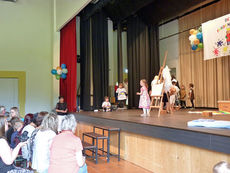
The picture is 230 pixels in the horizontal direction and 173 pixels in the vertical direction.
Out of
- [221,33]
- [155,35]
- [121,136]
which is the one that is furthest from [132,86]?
[121,136]

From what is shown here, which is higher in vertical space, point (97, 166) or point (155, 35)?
point (155, 35)

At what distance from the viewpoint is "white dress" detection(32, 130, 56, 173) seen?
9.70 feet

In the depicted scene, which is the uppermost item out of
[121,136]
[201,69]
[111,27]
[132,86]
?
[111,27]

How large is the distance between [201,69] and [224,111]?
10.1ft

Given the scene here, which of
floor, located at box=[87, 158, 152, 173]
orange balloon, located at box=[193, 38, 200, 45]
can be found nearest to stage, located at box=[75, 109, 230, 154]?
floor, located at box=[87, 158, 152, 173]

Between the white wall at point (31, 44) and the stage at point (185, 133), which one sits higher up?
the white wall at point (31, 44)

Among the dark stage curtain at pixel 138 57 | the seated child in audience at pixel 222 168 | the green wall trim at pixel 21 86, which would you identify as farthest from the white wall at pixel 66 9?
the seated child in audience at pixel 222 168

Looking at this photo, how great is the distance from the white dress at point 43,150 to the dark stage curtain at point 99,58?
21.9 ft

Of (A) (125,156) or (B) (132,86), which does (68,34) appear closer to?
(B) (132,86)

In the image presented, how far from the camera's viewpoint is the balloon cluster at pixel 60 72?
9.98 meters

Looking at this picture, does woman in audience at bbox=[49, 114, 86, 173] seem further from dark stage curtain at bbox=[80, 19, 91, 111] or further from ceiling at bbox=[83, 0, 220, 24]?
dark stage curtain at bbox=[80, 19, 91, 111]

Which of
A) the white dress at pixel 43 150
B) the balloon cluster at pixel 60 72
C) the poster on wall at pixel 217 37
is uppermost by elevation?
the poster on wall at pixel 217 37

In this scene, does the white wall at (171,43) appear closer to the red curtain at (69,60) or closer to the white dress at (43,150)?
the red curtain at (69,60)

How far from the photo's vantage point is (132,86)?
33.5 feet
